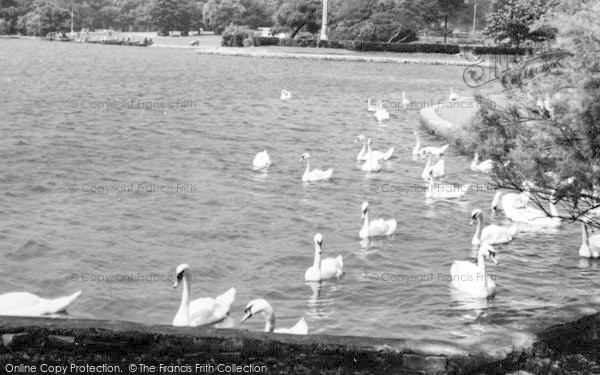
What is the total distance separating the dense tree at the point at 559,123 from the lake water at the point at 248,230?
3.71 feet

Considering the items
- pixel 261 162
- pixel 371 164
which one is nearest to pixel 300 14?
pixel 371 164

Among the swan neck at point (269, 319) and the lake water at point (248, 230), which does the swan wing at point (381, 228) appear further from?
the swan neck at point (269, 319)

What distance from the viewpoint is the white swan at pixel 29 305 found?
31.9 feet

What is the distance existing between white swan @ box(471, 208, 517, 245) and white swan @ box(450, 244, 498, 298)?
2.10 m

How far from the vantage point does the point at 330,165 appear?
2289 centimetres

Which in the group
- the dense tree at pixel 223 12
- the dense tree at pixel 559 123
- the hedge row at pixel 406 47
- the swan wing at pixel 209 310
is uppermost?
the dense tree at pixel 223 12

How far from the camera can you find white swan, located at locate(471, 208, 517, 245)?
14172mm

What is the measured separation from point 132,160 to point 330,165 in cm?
500

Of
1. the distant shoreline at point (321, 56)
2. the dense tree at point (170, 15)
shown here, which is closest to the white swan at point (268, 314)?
the distant shoreline at point (321, 56)

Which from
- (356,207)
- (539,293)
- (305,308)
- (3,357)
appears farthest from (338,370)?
(356,207)

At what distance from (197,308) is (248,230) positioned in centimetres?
493

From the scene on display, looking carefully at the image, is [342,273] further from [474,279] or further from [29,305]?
[29,305]

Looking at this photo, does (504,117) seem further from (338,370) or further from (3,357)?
(3,357)

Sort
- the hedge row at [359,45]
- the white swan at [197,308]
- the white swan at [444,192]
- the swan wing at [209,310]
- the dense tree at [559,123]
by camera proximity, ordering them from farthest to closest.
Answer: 1. the hedge row at [359,45]
2. the white swan at [444,192]
3. the swan wing at [209,310]
4. the white swan at [197,308]
5. the dense tree at [559,123]
